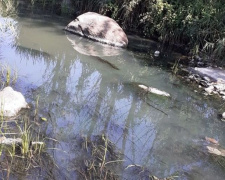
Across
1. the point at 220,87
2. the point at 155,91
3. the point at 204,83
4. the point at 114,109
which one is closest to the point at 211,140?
the point at 114,109

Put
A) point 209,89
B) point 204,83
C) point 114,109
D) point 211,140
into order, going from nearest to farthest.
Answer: point 211,140
point 114,109
point 209,89
point 204,83

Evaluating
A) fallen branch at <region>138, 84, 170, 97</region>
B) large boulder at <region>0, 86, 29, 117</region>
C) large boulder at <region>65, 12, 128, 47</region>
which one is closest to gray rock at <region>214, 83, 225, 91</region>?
fallen branch at <region>138, 84, 170, 97</region>

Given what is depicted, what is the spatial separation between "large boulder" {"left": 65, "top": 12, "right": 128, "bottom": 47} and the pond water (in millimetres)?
845

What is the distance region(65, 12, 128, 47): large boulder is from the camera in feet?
30.0

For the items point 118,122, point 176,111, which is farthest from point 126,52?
point 118,122

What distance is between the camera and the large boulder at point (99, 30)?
915 centimetres

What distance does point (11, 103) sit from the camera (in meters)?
4.18

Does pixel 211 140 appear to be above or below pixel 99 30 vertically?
below

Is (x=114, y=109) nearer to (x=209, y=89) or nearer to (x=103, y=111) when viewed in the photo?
(x=103, y=111)

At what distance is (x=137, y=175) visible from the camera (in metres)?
3.44

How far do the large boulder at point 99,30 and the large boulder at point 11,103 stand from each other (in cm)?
512

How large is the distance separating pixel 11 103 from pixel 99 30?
217 inches

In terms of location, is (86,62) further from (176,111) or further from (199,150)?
(199,150)

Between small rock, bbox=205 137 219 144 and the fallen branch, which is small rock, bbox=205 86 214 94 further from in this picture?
small rock, bbox=205 137 219 144
